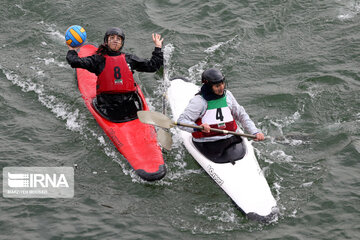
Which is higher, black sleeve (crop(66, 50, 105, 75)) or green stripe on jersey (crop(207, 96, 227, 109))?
black sleeve (crop(66, 50, 105, 75))

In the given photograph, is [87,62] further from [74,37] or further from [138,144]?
[138,144]

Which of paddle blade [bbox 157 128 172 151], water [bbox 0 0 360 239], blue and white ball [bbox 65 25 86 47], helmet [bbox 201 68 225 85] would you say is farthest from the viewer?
blue and white ball [bbox 65 25 86 47]

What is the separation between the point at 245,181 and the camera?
6504 millimetres

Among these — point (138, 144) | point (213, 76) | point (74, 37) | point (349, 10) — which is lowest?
point (138, 144)

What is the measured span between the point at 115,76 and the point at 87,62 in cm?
50

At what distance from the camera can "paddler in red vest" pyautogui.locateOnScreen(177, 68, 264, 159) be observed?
21.3 ft

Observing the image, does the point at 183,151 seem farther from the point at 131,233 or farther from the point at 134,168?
the point at 131,233

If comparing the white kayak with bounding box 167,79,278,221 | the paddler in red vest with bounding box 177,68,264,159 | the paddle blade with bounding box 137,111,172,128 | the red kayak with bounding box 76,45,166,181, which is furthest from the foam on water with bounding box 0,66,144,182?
the paddler in red vest with bounding box 177,68,264,159

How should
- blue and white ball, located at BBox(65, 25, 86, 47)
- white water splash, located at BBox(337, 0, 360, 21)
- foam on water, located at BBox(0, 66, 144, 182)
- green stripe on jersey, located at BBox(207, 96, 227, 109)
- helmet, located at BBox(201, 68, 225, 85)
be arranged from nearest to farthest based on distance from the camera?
helmet, located at BBox(201, 68, 225, 85) → green stripe on jersey, located at BBox(207, 96, 227, 109) → foam on water, located at BBox(0, 66, 144, 182) → blue and white ball, located at BBox(65, 25, 86, 47) → white water splash, located at BBox(337, 0, 360, 21)

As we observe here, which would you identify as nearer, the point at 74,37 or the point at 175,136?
the point at 74,37

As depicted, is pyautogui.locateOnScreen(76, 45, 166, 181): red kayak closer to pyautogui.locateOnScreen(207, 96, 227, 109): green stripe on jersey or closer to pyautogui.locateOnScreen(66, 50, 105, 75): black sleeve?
pyautogui.locateOnScreen(66, 50, 105, 75): black sleeve

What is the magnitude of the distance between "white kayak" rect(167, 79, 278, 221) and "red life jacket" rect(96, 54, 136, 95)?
1.38 meters

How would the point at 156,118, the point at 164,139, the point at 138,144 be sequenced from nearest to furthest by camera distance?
the point at 156,118 < the point at 164,139 < the point at 138,144

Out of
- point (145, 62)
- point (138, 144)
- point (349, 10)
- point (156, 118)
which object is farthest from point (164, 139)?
point (349, 10)
